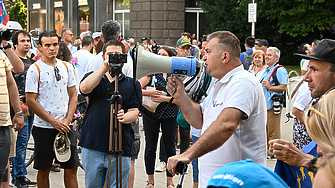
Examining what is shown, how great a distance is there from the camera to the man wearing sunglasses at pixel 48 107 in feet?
15.0

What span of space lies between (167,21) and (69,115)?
63.9 ft

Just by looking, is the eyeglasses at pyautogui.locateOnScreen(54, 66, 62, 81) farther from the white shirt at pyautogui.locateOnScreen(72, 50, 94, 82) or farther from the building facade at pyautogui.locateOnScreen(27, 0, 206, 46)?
the building facade at pyautogui.locateOnScreen(27, 0, 206, 46)

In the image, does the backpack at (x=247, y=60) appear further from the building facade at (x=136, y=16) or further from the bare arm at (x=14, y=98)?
the building facade at (x=136, y=16)

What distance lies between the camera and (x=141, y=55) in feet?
10.3

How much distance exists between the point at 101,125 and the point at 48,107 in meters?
1.02

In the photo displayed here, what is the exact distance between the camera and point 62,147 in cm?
463

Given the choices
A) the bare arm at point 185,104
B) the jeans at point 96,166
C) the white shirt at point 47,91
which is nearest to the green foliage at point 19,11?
the white shirt at point 47,91

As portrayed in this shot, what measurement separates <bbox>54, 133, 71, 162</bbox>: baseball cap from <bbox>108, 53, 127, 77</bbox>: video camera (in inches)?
51.4

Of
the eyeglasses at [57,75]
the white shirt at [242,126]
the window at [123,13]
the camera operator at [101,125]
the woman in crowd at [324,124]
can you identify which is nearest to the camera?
the woman in crowd at [324,124]

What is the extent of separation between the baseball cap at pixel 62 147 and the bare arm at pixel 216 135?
95.1 inches

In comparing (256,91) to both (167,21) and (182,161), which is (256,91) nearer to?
(182,161)

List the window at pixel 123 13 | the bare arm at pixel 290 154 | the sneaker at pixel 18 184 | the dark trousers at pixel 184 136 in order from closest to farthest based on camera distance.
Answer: the bare arm at pixel 290 154 < the sneaker at pixel 18 184 < the dark trousers at pixel 184 136 < the window at pixel 123 13

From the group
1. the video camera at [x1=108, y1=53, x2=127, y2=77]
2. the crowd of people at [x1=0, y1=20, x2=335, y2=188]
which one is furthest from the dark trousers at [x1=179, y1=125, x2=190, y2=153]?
the video camera at [x1=108, y1=53, x2=127, y2=77]

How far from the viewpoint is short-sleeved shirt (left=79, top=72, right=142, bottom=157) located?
392 centimetres
